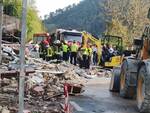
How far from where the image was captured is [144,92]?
1344 centimetres

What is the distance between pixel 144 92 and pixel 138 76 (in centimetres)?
146

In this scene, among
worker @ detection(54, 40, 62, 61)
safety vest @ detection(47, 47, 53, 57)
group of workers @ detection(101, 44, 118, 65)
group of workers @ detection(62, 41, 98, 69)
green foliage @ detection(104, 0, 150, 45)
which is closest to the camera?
group of workers @ detection(62, 41, 98, 69)

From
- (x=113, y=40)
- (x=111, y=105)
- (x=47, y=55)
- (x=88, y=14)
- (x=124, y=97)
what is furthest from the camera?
(x=88, y=14)

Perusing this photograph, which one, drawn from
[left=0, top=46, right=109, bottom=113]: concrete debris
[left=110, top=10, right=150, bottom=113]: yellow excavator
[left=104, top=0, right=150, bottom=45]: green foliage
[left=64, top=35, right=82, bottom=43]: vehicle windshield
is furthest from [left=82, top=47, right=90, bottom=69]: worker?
[left=104, top=0, right=150, bottom=45]: green foliage

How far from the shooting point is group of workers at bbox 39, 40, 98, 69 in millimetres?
31609

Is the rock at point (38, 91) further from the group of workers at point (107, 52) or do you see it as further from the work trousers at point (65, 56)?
the group of workers at point (107, 52)

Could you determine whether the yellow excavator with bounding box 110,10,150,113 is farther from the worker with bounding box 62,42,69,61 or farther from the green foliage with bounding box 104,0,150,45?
the green foliage with bounding box 104,0,150,45

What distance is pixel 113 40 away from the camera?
123ft

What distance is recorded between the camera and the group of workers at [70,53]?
104 ft

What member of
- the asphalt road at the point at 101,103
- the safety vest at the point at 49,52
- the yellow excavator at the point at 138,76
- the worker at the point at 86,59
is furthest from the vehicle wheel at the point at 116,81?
the safety vest at the point at 49,52

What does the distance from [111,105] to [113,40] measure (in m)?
22.3

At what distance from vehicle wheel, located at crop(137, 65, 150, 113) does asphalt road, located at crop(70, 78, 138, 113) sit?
0.47 m

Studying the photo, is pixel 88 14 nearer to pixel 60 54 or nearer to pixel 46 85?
pixel 60 54

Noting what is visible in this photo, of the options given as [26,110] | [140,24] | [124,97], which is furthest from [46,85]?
[140,24]
